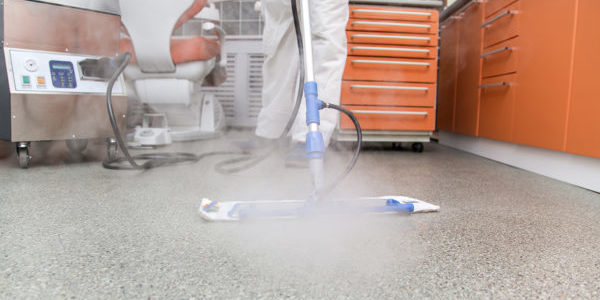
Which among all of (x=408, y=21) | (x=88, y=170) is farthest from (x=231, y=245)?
(x=408, y=21)

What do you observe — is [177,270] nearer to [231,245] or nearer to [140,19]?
[231,245]

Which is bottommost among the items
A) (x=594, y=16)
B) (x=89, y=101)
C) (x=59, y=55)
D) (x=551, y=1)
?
(x=89, y=101)

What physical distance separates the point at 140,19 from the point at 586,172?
5.47 ft

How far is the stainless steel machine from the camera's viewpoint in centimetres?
103

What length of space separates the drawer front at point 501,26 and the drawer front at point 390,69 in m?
0.26

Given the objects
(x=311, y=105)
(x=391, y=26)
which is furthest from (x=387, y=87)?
(x=311, y=105)

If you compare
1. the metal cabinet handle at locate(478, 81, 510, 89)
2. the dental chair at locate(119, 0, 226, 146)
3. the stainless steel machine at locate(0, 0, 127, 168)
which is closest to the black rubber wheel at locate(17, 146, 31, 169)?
the stainless steel machine at locate(0, 0, 127, 168)

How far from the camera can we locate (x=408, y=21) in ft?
5.77

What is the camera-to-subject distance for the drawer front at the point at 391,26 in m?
1.73

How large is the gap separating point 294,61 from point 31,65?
0.81m

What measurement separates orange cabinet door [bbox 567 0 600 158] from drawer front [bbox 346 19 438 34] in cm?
74

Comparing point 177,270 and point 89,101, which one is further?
point 89,101

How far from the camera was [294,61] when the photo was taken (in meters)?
1.30

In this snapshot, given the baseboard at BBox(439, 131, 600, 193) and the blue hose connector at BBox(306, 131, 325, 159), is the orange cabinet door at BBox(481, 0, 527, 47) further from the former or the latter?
the blue hose connector at BBox(306, 131, 325, 159)
